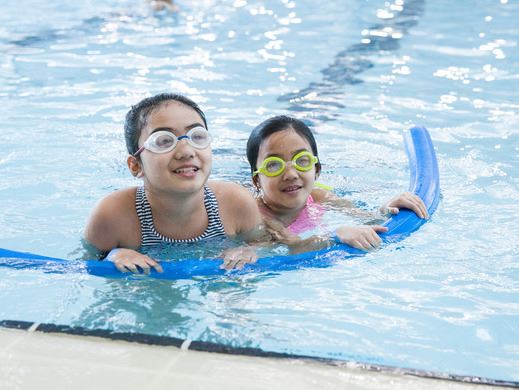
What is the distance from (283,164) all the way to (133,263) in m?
1.10

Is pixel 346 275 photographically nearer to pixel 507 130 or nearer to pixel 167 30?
pixel 507 130

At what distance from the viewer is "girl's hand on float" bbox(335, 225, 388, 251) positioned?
3580mm

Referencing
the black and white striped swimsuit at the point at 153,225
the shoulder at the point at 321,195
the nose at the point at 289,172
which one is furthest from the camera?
the shoulder at the point at 321,195

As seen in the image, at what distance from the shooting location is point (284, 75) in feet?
25.8

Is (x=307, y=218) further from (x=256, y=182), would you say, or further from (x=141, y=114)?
(x=141, y=114)

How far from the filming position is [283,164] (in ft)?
13.0

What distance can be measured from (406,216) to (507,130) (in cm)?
236

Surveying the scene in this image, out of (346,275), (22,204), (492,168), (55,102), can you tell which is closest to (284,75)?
(55,102)

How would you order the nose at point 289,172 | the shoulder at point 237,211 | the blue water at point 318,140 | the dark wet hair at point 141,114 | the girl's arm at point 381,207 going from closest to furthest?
the blue water at point 318,140 → the dark wet hair at point 141,114 → the shoulder at point 237,211 → the nose at point 289,172 → the girl's arm at point 381,207

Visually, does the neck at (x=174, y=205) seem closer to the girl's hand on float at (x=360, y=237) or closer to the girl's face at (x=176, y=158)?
the girl's face at (x=176, y=158)

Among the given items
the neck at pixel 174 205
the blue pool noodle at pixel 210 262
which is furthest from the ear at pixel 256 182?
the blue pool noodle at pixel 210 262

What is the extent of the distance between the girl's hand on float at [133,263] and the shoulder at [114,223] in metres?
0.23

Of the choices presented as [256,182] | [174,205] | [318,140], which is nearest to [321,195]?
[256,182]

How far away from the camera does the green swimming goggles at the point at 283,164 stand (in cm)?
395
